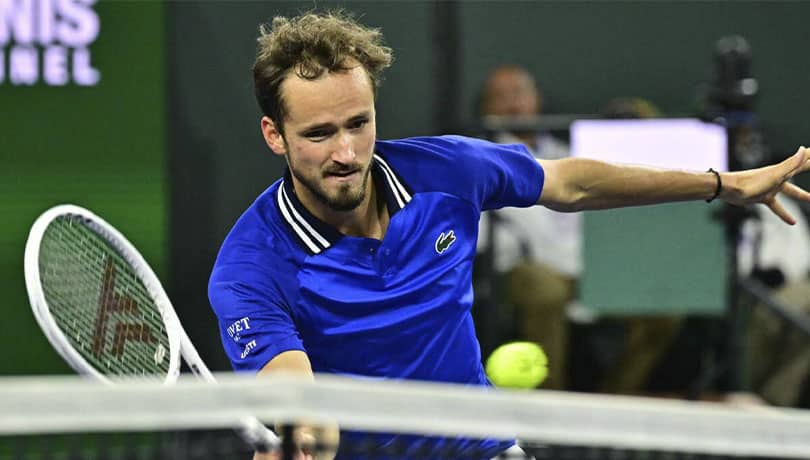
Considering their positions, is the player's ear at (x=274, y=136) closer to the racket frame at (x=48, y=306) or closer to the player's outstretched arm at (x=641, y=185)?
the racket frame at (x=48, y=306)

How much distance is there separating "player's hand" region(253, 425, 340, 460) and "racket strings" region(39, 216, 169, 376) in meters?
1.10

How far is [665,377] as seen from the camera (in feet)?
24.2

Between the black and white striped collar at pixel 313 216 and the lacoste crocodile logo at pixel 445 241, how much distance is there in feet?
0.37

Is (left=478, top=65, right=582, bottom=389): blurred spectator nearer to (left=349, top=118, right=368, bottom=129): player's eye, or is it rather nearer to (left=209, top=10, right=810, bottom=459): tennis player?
Answer: (left=209, top=10, right=810, bottom=459): tennis player

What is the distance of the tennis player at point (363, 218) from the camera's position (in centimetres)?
346

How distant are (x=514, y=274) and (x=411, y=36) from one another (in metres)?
1.21

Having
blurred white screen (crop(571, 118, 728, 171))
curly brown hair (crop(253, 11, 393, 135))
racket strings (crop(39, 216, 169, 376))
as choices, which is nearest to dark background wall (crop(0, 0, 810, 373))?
blurred white screen (crop(571, 118, 728, 171))

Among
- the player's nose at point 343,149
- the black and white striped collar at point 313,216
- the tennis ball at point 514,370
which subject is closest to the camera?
the player's nose at point 343,149

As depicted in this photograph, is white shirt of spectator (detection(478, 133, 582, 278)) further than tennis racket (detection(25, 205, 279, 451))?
Yes

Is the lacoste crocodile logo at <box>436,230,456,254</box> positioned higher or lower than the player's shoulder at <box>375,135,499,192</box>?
lower

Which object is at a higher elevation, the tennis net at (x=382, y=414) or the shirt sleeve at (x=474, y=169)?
the shirt sleeve at (x=474, y=169)

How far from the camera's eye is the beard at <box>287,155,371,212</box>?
11.5 ft

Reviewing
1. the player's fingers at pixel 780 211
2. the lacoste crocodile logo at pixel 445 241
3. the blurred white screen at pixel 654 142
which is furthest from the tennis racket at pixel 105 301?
the blurred white screen at pixel 654 142

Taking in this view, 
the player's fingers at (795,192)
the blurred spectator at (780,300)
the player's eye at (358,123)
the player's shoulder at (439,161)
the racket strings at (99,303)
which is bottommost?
the blurred spectator at (780,300)
